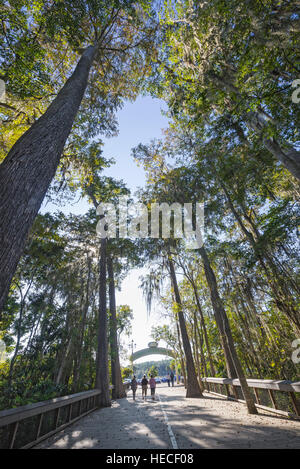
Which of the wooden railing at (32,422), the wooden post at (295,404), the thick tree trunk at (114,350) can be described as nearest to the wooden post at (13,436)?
the wooden railing at (32,422)

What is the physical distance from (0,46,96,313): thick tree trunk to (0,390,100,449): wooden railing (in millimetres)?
3125

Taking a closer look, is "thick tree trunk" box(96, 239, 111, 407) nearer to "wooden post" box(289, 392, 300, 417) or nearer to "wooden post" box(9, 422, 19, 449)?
"wooden post" box(9, 422, 19, 449)

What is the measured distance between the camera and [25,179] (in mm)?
2629

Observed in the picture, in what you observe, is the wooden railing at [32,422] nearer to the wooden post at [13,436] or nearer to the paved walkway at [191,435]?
the wooden post at [13,436]

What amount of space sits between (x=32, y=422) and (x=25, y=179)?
204 inches

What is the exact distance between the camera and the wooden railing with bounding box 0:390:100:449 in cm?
357

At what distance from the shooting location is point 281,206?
639 centimetres

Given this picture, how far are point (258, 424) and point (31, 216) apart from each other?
21.1 feet

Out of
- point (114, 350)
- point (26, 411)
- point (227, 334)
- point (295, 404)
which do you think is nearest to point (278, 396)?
point (295, 404)

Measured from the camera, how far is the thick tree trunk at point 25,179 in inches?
86.1

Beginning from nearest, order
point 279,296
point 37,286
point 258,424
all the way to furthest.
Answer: point 258,424
point 279,296
point 37,286

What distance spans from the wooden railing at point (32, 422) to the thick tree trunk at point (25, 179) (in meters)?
3.13
